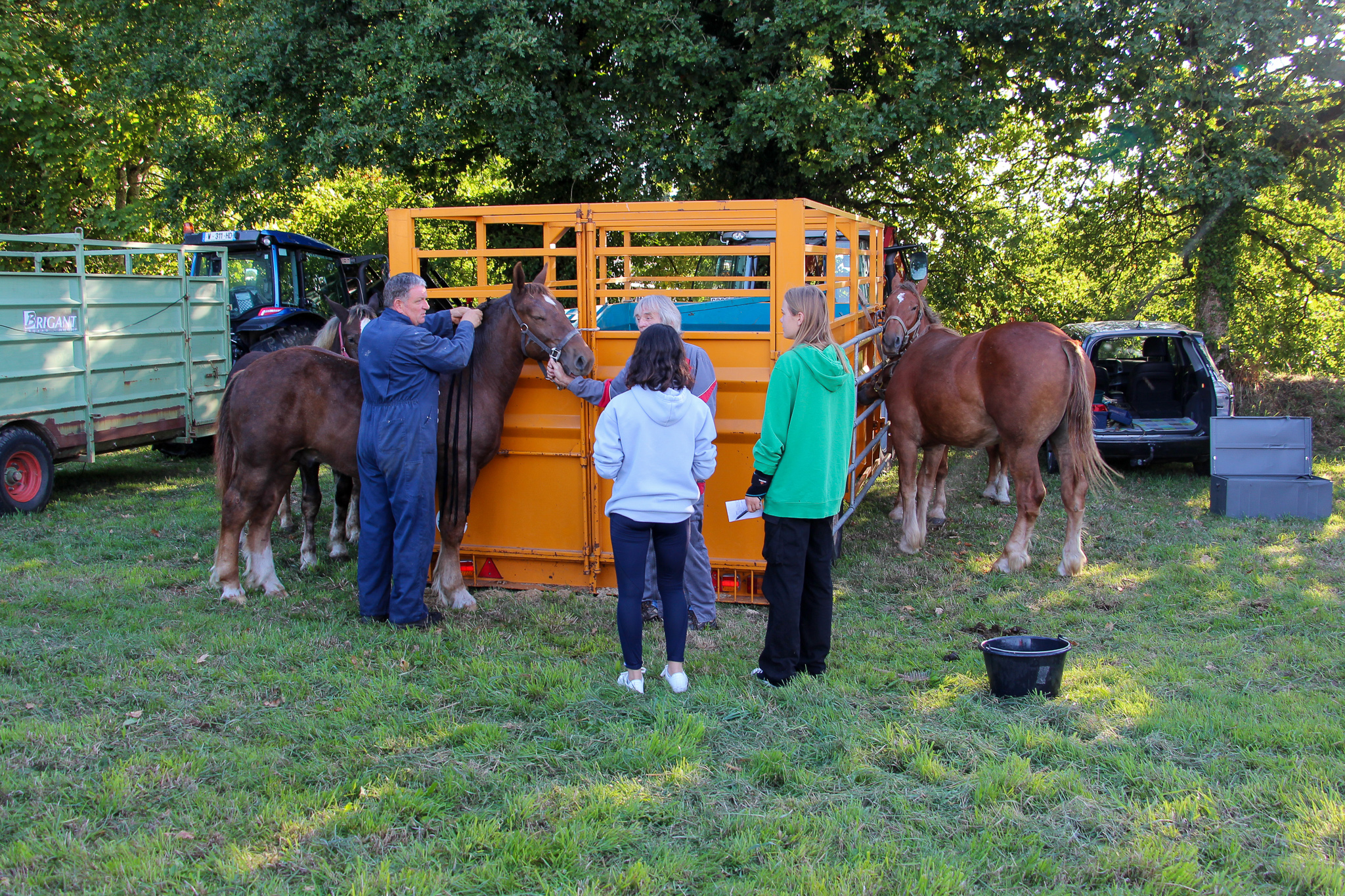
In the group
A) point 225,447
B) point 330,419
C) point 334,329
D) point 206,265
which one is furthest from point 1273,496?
point 206,265

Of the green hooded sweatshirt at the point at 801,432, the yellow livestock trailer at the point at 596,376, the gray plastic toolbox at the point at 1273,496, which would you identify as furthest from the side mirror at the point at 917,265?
the green hooded sweatshirt at the point at 801,432

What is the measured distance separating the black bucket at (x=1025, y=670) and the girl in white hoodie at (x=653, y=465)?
1.53 metres

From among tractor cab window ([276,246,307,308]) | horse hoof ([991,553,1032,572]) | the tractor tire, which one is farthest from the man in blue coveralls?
tractor cab window ([276,246,307,308])

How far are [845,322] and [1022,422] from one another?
1.55 metres

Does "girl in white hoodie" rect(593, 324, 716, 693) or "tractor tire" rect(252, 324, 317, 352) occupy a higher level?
"tractor tire" rect(252, 324, 317, 352)

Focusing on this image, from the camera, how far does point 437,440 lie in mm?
5754

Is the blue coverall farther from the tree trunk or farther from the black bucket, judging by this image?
the tree trunk

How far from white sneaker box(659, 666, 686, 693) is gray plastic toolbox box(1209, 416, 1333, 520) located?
633cm

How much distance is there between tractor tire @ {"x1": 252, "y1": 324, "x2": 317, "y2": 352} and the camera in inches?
439

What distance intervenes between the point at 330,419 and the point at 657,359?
2895 mm

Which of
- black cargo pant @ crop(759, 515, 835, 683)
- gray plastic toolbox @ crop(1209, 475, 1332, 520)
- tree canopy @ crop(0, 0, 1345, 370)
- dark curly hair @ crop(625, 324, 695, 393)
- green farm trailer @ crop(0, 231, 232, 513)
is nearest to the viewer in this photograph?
dark curly hair @ crop(625, 324, 695, 393)

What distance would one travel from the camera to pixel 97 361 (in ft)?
31.5

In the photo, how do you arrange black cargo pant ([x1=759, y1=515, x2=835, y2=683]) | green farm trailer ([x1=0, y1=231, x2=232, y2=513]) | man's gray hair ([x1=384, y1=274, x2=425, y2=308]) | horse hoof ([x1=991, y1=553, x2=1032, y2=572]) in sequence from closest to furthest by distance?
black cargo pant ([x1=759, y1=515, x2=835, y2=683]), man's gray hair ([x1=384, y1=274, x2=425, y2=308]), horse hoof ([x1=991, y1=553, x2=1032, y2=572]), green farm trailer ([x1=0, y1=231, x2=232, y2=513])

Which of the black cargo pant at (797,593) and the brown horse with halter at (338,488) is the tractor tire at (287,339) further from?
the black cargo pant at (797,593)
